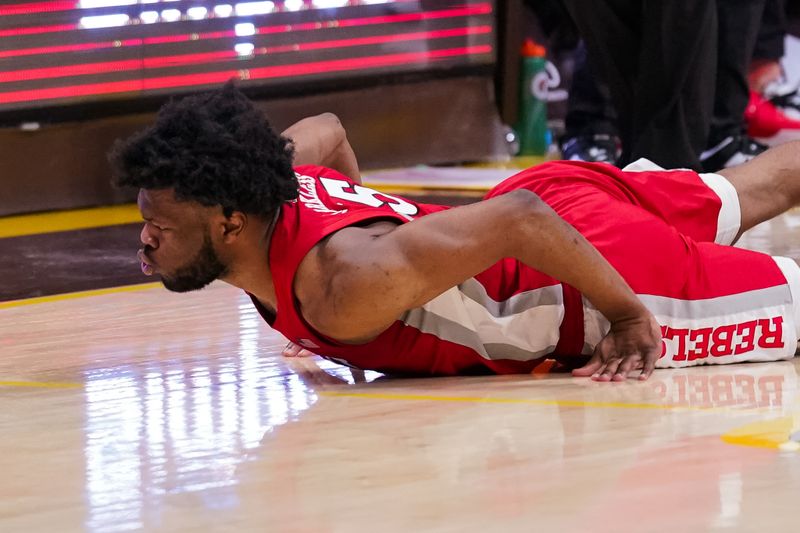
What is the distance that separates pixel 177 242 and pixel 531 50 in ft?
14.7

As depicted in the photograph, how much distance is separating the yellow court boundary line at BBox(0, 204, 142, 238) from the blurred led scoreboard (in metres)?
0.45

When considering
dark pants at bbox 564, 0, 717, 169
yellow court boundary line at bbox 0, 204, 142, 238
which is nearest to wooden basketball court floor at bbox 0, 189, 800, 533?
yellow court boundary line at bbox 0, 204, 142, 238

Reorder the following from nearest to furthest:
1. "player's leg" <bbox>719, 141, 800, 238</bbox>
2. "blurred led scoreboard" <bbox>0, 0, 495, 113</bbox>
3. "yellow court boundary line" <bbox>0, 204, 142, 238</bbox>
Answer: "player's leg" <bbox>719, 141, 800, 238</bbox> → "yellow court boundary line" <bbox>0, 204, 142, 238</bbox> → "blurred led scoreboard" <bbox>0, 0, 495, 113</bbox>

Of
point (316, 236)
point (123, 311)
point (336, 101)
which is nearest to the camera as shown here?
point (316, 236)

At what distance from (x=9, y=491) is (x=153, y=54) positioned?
3883mm

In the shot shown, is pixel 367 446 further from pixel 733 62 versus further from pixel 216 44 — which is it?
pixel 733 62

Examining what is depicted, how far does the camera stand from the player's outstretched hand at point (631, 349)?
285cm

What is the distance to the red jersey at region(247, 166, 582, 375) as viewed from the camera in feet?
9.20

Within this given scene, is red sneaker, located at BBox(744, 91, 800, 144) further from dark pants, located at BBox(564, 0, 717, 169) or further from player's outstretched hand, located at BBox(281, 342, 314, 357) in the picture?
player's outstretched hand, located at BBox(281, 342, 314, 357)

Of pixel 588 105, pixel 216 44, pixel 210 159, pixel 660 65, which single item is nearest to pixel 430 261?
pixel 210 159

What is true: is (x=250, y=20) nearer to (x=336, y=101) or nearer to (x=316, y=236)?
(x=336, y=101)

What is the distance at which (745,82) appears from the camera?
6051mm

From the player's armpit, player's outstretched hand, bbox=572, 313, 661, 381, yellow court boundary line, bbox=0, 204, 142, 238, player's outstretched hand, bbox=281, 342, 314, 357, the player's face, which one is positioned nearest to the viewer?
the player's armpit

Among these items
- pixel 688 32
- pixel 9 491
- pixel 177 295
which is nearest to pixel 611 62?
pixel 688 32
